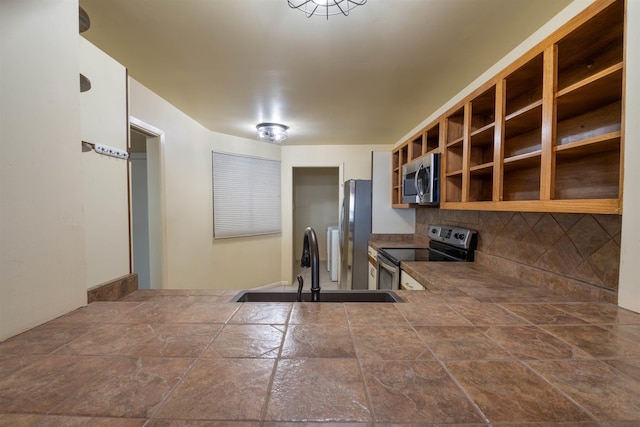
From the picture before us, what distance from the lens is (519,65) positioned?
1.18 metres

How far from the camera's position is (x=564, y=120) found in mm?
1167

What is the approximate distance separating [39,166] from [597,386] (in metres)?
1.50

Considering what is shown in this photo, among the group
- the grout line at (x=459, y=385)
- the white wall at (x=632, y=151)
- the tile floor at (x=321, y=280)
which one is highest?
the white wall at (x=632, y=151)

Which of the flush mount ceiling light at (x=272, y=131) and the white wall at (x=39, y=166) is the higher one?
the flush mount ceiling light at (x=272, y=131)

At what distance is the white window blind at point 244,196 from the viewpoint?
3.17m

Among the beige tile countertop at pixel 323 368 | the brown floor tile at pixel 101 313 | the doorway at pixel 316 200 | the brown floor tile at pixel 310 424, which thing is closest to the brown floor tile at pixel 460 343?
the beige tile countertop at pixel 323 368

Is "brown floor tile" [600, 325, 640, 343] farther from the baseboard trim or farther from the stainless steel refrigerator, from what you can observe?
the stainless steel refrigerator

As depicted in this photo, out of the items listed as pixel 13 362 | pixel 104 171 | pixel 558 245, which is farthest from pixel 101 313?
pixel 558 245

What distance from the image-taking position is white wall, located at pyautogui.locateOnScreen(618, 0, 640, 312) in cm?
77

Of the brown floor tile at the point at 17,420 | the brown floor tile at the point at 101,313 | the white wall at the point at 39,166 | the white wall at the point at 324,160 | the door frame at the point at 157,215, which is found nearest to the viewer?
the brown floor tile at the point at 17,420

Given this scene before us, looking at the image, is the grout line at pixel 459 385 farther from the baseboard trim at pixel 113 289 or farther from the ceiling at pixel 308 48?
the ceiling at pixel 308 48

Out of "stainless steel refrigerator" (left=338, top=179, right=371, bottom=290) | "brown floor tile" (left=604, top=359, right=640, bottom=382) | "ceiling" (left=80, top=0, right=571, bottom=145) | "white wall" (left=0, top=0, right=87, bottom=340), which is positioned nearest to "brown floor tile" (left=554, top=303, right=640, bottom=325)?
"brown floor tile" (left=604, top=359, right=640, bottom=382)

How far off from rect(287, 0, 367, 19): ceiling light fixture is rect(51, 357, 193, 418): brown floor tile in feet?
4.58

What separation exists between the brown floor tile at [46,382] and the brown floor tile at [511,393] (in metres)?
0.78
